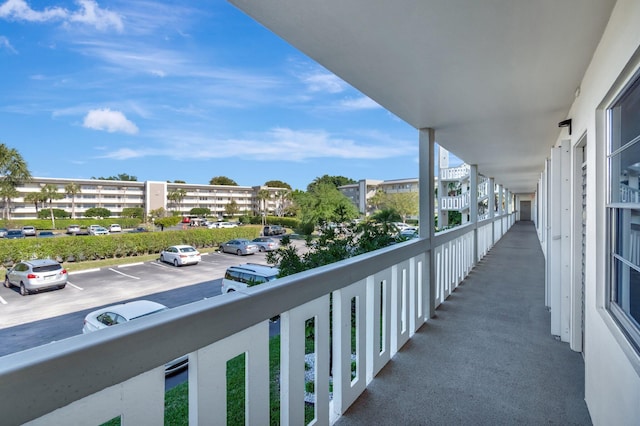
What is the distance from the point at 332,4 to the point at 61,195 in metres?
1.59

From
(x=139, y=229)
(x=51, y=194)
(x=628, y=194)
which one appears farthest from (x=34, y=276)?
(x=628, y=194)

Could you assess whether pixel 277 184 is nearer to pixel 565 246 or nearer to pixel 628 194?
pixel 628 194

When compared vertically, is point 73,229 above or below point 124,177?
below

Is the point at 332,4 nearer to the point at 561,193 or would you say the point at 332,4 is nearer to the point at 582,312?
the point at 561,193

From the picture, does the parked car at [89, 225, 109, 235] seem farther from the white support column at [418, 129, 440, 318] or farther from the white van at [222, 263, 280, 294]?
the white support column at [418, 129, 440, 318]

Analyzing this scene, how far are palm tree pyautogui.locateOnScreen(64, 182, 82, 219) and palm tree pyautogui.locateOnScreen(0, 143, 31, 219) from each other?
0.74 ft

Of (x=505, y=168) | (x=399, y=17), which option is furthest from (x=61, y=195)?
(x=505, y=168)

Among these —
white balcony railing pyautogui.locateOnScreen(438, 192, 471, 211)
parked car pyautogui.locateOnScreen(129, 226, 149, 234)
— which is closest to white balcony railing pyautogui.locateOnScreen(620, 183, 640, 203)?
parked car pyautogui.locateOnScreen(129, 226, 149, 234)

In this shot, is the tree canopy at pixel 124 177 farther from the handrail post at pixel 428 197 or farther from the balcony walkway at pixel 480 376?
the handrail post at pixel 428 197

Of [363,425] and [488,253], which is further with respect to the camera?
[488,253]

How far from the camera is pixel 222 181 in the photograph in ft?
7.97

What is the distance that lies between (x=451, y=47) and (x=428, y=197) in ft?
6.91

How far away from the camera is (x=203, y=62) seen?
7.23 ft

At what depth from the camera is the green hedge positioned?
136 cm
